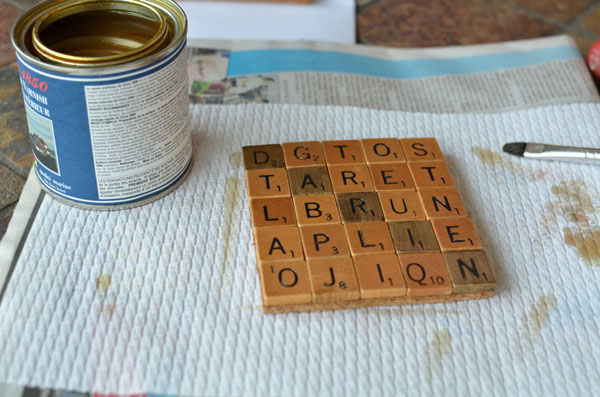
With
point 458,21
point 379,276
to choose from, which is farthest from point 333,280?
point 458,21

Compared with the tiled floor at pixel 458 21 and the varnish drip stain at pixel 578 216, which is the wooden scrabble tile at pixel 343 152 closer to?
the varnish drip stain at pixel 578 216

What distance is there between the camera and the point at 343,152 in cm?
56

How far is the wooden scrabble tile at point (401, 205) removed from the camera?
0.50 meters

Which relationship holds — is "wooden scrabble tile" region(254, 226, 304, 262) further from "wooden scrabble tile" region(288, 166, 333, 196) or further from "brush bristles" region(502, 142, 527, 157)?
"brush bristles" region(502, 142, 527, 157)

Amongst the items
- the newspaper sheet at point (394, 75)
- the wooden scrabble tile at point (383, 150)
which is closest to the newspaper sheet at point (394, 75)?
the newspaper sheet at point (394, 75)

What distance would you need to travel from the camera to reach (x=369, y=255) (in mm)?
465

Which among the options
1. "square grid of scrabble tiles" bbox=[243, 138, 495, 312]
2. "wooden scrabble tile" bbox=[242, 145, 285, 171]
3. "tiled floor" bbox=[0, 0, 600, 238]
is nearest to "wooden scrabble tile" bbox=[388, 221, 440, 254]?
"square grid of scrabble tiles" bbox=[243, 138, 495, 312]

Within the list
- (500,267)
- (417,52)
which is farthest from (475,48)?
(500,267)

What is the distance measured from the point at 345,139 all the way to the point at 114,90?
247 mm

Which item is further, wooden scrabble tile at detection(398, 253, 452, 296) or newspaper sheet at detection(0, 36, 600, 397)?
newspaper sheet at detection(0, 36, 600, 397)

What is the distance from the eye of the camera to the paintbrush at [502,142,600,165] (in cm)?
58

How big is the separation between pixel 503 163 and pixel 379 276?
22 centimetres

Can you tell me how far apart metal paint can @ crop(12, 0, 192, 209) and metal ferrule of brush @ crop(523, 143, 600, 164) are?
1.10 feet

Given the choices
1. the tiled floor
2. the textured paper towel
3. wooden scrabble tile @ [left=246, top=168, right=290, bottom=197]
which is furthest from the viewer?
the tiled floor
